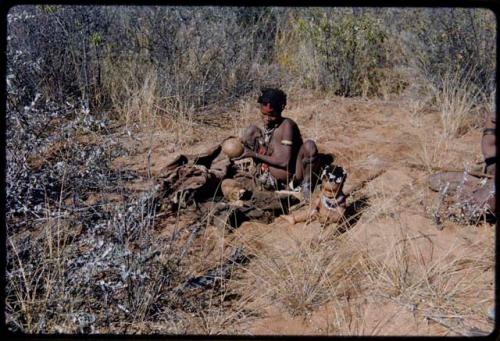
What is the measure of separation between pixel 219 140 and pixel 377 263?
258 cm

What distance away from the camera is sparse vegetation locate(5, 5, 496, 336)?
112 inches

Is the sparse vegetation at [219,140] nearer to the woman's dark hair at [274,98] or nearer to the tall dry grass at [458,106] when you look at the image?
the tall dry grass at [458,106]

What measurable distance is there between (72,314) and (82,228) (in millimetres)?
1053

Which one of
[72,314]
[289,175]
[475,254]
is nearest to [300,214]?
[289,175]

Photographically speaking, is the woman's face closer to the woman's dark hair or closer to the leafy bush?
the woman's dark hair

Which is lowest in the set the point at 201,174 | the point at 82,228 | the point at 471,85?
the point at 82,228

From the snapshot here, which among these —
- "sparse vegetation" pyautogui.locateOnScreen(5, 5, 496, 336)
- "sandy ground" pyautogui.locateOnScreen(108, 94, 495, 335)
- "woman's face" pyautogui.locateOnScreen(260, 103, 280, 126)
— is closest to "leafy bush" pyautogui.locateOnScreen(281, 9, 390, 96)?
"sparse vegetation" pyautogui.locateOnScreen(5, 5, 496, 336)

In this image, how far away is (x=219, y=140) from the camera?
5.41 meters

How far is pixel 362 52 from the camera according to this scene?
22.2 ft

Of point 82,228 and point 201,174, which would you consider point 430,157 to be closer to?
point 201,174

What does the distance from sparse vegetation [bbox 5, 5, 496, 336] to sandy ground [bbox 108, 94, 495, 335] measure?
0.5 inches

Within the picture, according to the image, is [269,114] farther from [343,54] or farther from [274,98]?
[343,54]

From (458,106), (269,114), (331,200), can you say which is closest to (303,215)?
(331,200)

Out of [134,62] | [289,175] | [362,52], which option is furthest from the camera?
[362,52]
